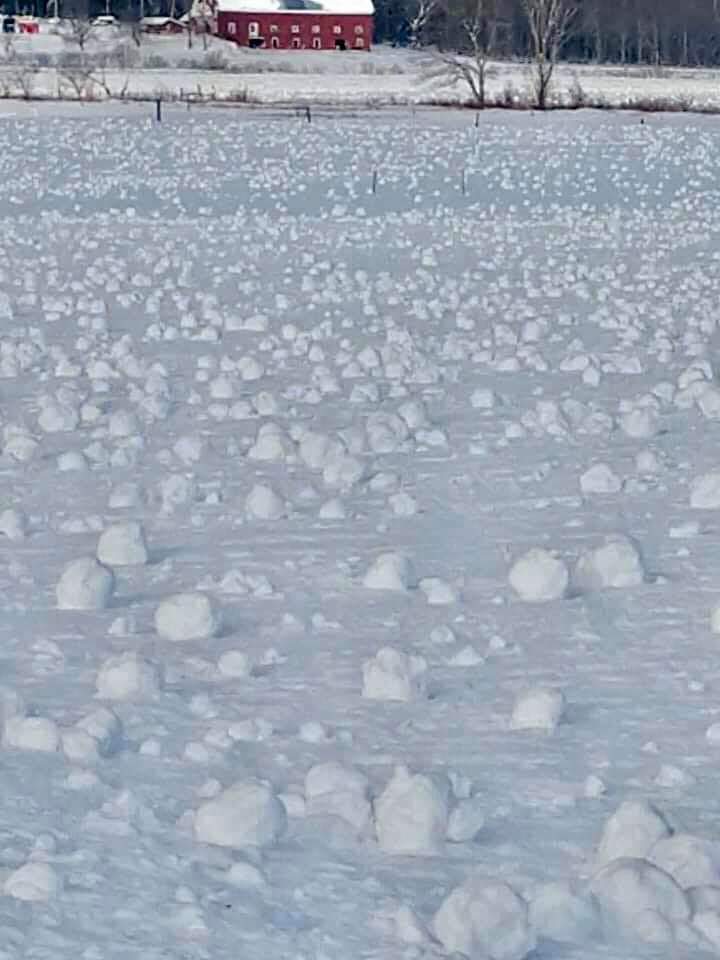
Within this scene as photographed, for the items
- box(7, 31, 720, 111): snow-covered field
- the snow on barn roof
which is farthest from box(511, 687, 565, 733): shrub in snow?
the snow on barn roof

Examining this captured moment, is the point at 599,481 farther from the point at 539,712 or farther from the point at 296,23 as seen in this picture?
the point at 296,23

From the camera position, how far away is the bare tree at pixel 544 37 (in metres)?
51.0

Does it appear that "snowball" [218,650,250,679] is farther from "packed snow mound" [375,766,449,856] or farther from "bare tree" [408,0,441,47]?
"bare tree" [408,0,441,47]

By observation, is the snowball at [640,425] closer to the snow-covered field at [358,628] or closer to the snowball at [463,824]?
the snow-covered field at [358,628]

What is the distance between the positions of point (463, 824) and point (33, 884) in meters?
0.74

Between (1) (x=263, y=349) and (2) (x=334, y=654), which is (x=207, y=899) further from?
(1) (x=263, y=349)

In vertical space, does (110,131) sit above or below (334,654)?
below

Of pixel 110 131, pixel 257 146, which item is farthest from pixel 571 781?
pixel 110 131

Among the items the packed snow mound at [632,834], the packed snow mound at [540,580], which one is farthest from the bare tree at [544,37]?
the packed snow mound at [632,834]

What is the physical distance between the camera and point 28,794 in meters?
3.84

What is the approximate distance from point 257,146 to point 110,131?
4.92 meters

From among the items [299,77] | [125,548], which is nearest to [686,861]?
[125,548]

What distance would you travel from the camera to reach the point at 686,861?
3.41m

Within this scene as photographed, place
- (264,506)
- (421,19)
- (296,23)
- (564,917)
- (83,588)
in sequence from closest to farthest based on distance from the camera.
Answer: (564,917)
(83,588)
(264,506)
(296,23)
(421,19)
